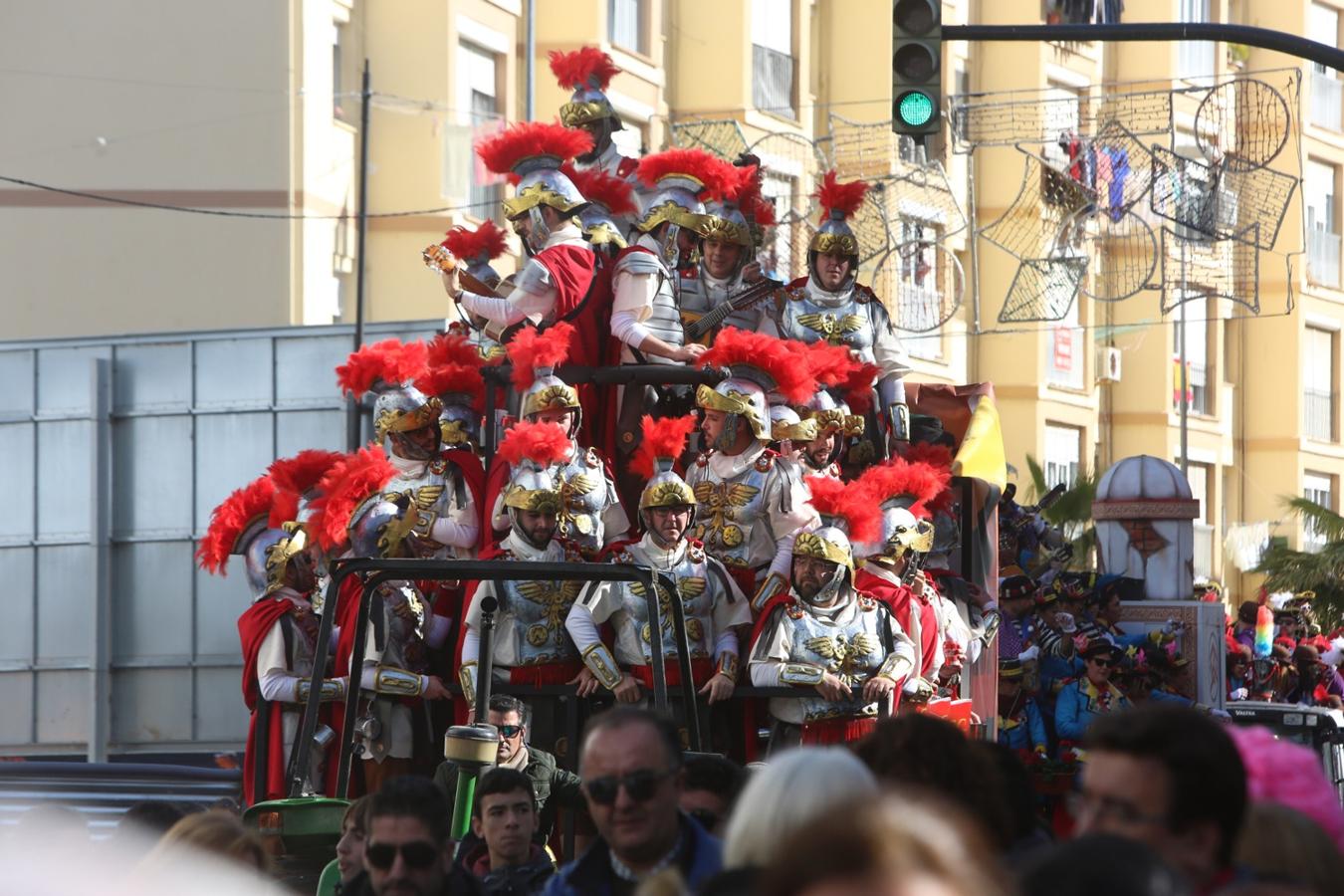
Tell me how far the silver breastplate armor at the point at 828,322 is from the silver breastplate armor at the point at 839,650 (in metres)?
1.87

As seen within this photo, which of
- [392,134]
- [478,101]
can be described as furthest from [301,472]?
[478,101]

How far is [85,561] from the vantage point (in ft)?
50.3

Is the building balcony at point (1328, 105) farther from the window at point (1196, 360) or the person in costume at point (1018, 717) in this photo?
the person in costume at point (1018, 717)

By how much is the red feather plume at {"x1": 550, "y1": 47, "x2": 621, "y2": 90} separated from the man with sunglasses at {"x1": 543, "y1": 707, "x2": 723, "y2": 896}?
8.69 m

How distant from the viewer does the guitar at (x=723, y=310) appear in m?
12.5

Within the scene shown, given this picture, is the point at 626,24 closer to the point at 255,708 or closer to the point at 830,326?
the point at 830,326

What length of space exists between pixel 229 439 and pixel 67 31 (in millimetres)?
12174

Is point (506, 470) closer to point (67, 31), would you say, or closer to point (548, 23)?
point (67, 31)

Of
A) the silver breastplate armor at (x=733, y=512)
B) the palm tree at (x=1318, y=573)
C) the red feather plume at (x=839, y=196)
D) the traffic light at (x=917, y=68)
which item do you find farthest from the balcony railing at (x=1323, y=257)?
the silver breastplate armor at (x=733, y=512)

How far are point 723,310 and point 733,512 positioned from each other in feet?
4.86

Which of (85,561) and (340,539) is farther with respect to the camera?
(85,561)

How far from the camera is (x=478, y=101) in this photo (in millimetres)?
29047

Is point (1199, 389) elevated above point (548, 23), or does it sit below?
below

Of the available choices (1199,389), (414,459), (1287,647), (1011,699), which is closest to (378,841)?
(414,459)
